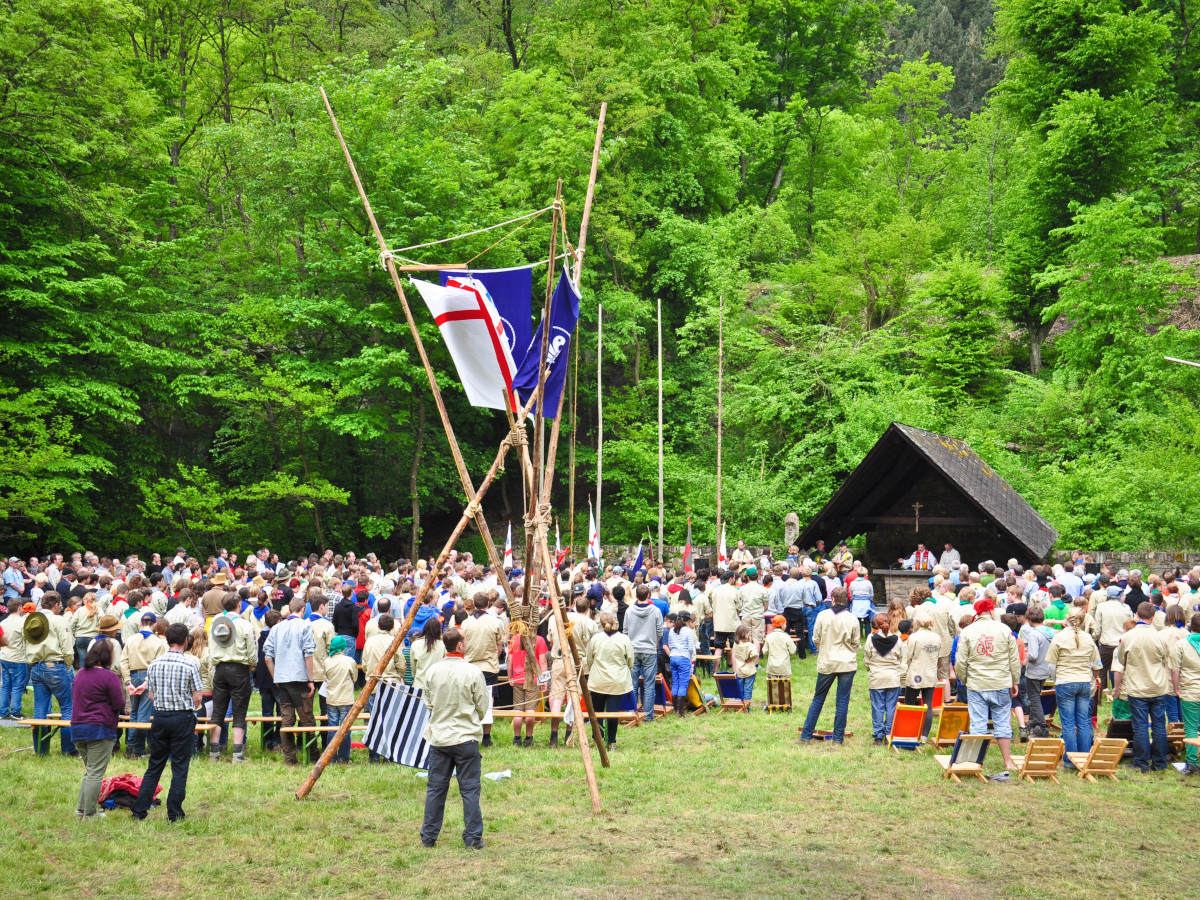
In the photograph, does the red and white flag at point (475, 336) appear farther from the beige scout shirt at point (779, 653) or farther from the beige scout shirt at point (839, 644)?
the beige scout shirt at point (779, 653)

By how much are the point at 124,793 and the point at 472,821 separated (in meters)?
3.46

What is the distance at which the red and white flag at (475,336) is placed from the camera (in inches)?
401

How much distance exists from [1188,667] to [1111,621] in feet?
7.40

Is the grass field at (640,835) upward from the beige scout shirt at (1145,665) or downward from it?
downward

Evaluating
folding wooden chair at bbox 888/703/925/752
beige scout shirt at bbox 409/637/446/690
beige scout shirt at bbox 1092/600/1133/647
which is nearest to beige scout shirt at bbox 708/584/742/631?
folding wooden chair at bbox 888/703/925/752

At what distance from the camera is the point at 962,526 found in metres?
22.5

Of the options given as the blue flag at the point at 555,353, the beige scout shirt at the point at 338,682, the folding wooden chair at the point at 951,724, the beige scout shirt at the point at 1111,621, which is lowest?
the folding wooden chair at the point at 951,724

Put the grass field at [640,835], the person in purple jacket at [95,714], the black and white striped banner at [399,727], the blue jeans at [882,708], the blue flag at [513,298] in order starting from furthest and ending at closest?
the blue jeans at [882,708]
the blue flag at [513,298]
the black and white striped banner at [399,727]
the person in purple jacket at [95,714]
the grass field at [640,835]

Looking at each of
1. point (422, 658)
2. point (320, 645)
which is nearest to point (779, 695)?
point (422, 658)

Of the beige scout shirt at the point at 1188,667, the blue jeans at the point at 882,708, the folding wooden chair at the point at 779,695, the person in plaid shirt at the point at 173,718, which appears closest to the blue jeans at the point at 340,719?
the person in plaid shirt at the point at 173,718

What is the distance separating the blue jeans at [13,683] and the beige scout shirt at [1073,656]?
471 inches

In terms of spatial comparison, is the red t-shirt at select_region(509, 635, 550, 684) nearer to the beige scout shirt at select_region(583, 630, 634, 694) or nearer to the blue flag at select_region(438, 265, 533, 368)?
the beige scout shirt at select_region(583, 630, 634, 694)

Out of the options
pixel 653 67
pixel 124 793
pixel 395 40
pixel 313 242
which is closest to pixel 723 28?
pixel 653 67

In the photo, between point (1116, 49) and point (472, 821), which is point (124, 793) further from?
point (1116, 49)
